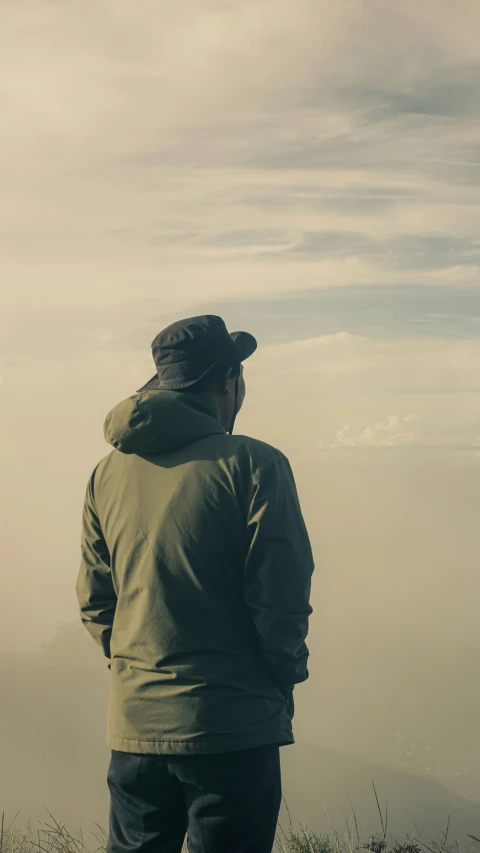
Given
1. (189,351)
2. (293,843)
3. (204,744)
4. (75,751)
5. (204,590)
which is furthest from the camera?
(75,751)

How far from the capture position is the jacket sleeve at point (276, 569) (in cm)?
269

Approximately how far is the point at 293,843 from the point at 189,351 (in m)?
3.71

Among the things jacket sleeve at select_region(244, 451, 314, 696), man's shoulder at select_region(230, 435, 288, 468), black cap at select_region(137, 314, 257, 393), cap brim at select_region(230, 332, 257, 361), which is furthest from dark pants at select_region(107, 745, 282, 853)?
cap brim at select_region(230, 332, 257, 361)

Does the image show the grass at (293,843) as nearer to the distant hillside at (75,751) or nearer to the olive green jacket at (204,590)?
the olive green jacket at (204,590)

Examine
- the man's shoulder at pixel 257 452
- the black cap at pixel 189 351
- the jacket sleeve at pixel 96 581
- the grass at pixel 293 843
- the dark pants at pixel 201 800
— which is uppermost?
the black cap at pixel 189 351

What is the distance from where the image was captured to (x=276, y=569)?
272cm

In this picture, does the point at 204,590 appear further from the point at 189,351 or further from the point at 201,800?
the point at 189,351

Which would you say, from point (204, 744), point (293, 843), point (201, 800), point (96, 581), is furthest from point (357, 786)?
point (204, 744)

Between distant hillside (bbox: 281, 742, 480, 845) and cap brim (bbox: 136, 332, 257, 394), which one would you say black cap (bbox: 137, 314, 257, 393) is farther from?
distant hillside (bbox: 281, 742, 480, 845)

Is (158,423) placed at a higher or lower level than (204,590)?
higher

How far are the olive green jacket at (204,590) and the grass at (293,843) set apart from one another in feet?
8.01

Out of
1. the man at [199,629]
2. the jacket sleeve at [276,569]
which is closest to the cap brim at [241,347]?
the man at [199,629]

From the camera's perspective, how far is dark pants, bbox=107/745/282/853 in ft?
8.60

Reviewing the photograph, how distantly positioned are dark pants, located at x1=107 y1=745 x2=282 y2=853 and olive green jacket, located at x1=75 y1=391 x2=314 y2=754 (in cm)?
6
